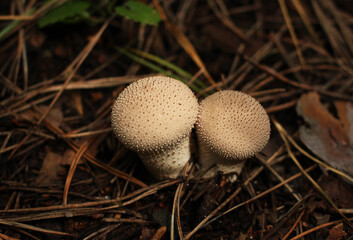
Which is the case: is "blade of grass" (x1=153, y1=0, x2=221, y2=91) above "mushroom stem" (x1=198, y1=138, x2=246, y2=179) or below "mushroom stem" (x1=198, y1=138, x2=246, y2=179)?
above

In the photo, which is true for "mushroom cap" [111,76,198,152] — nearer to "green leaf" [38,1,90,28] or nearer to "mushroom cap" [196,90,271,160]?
"mushroom cap" [196,90,271,160]

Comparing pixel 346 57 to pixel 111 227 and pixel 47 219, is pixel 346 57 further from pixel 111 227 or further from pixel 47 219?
pixel 47 219

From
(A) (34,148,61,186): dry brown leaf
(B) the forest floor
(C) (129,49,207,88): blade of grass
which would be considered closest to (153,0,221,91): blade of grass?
(B) the forest floor

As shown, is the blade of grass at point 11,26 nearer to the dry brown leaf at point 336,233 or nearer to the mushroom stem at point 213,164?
the mushroom stem at point 213,164

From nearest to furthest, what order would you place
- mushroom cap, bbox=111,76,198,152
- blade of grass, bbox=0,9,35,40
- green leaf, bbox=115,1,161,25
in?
mushroom cap, bbox=111,76,198,152, green leaf, bbox=115,1,161,25, blade of grass, bbox=0,9,35,40

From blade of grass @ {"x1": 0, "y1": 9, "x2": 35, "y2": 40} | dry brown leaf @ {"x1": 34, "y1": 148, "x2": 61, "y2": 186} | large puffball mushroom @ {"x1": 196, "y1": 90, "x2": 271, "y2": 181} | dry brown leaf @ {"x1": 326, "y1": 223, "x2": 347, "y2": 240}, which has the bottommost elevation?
dry brown leaf @ {"x1": 326, "y1": 223, "x2": 347, "y2": 240}

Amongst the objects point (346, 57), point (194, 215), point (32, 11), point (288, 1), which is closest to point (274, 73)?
point (346, 57)

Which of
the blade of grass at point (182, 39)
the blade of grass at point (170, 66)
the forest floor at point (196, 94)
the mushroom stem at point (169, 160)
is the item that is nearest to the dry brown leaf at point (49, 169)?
the forest floor at point (196, 94)

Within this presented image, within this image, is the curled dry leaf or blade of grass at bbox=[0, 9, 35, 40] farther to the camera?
blade of grass at bbox=[0, 9, 35, 40]
